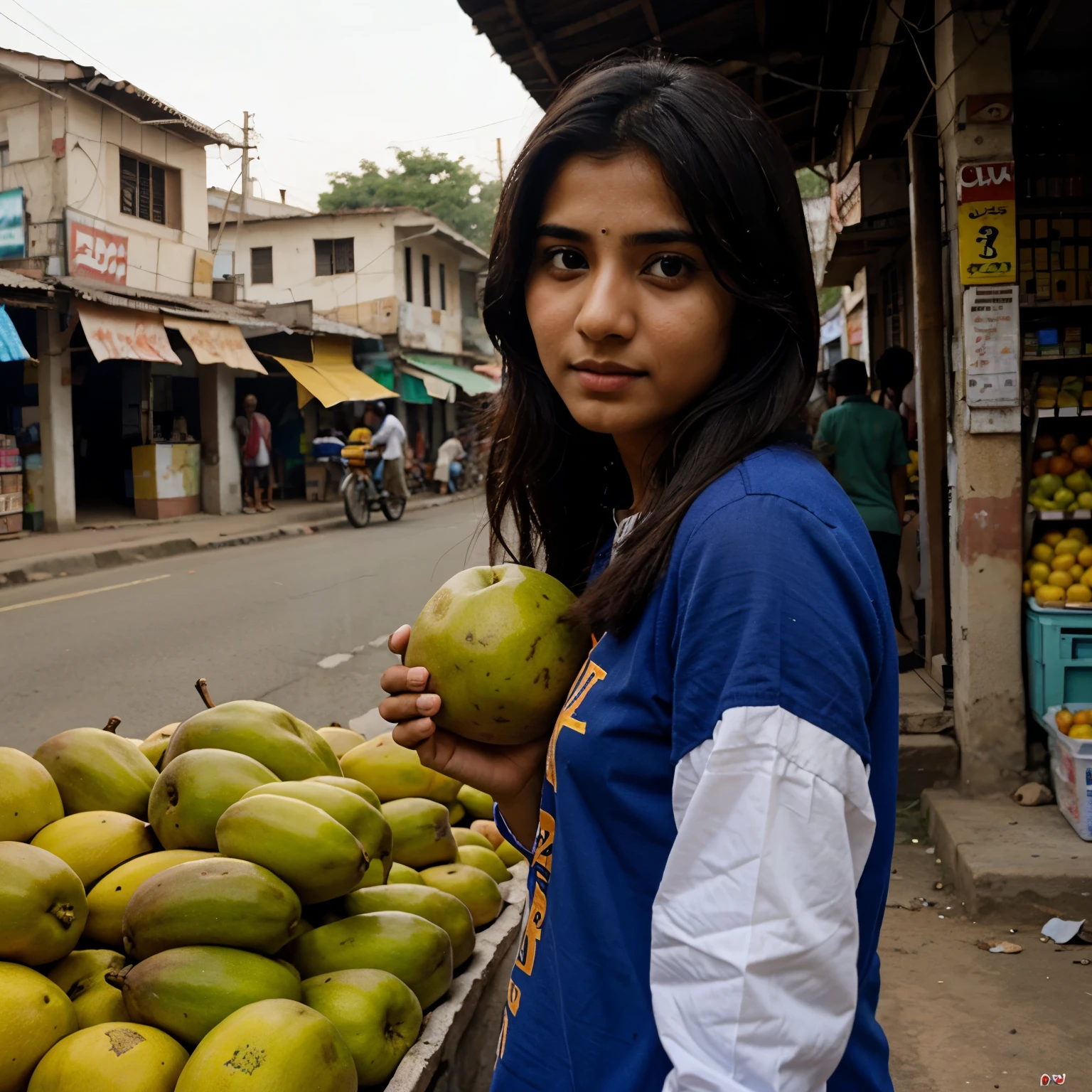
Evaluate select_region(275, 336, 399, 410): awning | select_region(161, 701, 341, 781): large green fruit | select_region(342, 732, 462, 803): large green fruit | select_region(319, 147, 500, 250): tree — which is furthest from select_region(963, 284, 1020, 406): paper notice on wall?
select_region(319, 147, 500, 250): tree

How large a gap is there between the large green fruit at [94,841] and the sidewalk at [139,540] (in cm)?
939

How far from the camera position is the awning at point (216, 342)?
15008 millimetres

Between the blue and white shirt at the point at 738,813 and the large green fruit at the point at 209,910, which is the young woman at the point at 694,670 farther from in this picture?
the large green fruit at the point at 209,910

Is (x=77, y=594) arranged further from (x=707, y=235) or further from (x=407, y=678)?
(x=707, y=235)

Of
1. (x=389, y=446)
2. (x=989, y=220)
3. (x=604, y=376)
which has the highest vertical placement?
(x=989, y=220)

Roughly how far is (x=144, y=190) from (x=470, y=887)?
1606 centimetres

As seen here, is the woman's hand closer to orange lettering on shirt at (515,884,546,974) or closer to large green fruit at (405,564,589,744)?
large green fruit at (405,564,589,744)

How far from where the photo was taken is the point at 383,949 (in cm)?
194

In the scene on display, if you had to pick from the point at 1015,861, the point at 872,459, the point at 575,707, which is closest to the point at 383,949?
the point at 575,707

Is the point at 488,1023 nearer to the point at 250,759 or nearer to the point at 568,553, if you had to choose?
the point at 250,759

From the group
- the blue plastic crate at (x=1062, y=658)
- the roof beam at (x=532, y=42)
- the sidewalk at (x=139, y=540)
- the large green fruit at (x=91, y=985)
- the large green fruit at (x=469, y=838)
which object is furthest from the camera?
the sidewalk at (x=139, y=540)

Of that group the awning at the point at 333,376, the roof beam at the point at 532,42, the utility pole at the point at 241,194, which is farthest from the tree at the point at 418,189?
the roof beam at the point at 532,42

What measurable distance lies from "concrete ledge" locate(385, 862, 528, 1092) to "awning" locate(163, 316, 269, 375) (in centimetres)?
1380

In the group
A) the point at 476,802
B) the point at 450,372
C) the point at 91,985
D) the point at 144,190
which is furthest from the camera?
the point at 450,372
